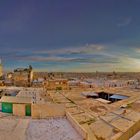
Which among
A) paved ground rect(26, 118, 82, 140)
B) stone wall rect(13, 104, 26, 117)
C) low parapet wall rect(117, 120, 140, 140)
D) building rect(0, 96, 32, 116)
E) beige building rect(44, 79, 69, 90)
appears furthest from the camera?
beige building rect(44, 79, 69, 90)

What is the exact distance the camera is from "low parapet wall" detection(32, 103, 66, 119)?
17.1m

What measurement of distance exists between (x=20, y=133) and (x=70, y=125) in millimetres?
3405

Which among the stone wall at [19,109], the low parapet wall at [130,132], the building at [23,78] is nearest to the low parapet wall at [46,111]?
the stone wall at [19,109]

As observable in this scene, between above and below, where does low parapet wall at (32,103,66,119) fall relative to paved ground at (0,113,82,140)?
above

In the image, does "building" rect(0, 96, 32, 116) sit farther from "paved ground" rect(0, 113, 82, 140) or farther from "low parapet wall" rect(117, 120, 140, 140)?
"low parapet wall" rect(117, 120, 140, 140)

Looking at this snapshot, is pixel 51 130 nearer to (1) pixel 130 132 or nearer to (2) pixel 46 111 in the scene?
(2) pixel 46 111

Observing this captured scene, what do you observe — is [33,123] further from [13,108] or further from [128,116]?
[128,116]

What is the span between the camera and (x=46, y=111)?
17.1 m

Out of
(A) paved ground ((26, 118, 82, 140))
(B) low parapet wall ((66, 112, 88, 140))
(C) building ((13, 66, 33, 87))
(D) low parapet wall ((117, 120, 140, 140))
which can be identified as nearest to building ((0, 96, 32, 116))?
(A) paved ground ((26, 118, 82, 140))

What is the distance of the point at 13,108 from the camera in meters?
18.1

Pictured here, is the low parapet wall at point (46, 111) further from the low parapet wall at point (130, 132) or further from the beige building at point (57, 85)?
the beige building at point (57, 85)

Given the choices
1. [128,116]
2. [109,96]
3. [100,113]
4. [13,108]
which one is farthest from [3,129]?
[109,96]

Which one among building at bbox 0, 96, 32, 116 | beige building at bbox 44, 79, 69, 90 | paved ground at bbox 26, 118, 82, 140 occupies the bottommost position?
paved ground at bbox 26, 118, 82, 140

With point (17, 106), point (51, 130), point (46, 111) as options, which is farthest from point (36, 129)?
point (17, 106)
